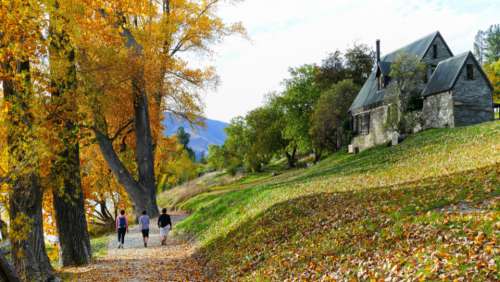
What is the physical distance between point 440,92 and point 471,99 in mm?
2508

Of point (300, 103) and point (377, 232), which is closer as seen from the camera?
point (377, 232)

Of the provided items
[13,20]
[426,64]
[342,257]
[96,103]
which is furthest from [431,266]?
[426,64]

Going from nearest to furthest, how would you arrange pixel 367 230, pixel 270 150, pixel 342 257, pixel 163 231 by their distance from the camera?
pixel 342 257 < pixel 367 230 < pixel 163 231 < pixel 270 150

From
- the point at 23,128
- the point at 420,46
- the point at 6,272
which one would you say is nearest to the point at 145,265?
the point at 23,128

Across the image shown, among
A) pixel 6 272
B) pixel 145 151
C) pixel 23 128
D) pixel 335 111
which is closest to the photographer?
pixel 6 272

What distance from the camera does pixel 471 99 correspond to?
40156 mm

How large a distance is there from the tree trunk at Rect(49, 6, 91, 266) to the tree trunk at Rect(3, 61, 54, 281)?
3.14ft

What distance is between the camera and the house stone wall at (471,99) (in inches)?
1559

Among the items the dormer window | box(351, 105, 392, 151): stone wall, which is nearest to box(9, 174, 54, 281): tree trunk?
box(351, 105, 392, 151): stone wall

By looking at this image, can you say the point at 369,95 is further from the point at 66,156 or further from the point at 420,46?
the point at 66,156

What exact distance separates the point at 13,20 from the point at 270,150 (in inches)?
2559

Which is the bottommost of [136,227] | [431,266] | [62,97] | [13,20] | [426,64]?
[136,227]

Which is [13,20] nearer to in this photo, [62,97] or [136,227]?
[62,97]

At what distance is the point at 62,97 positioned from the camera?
14.4 meters
